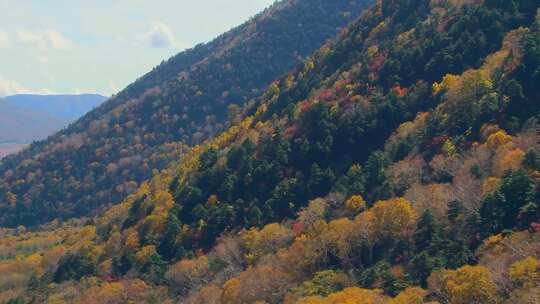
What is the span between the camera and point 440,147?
86000 millimetres

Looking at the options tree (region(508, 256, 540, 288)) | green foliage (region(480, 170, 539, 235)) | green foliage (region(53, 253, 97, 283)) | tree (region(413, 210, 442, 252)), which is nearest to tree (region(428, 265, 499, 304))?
tree (region(508, 256, 540, 288))

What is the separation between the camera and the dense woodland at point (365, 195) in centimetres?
6125

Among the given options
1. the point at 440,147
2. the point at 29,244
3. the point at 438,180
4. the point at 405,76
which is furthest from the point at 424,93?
the point at 29,244

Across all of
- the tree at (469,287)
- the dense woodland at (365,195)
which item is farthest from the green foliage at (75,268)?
the tree at (469,287)

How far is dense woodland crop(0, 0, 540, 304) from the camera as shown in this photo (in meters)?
61.2

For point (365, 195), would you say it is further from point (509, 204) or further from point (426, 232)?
point (509, 204)

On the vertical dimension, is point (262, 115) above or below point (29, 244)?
above

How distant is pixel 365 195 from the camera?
279 feet

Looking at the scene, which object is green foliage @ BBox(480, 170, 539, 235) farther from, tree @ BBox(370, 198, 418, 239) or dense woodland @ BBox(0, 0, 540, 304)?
tree @ BBox(370, 198, 418, 239)

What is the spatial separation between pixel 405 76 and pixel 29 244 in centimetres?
10367

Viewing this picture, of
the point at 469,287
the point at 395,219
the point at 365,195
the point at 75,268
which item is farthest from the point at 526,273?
the point at 75,268

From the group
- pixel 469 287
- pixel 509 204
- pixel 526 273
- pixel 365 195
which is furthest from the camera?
pixel 365 195

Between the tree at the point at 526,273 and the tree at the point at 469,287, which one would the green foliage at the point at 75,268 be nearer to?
the tree at the point at 469,287

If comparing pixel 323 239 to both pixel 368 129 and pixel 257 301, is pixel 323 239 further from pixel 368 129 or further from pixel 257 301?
pixel 368 129
